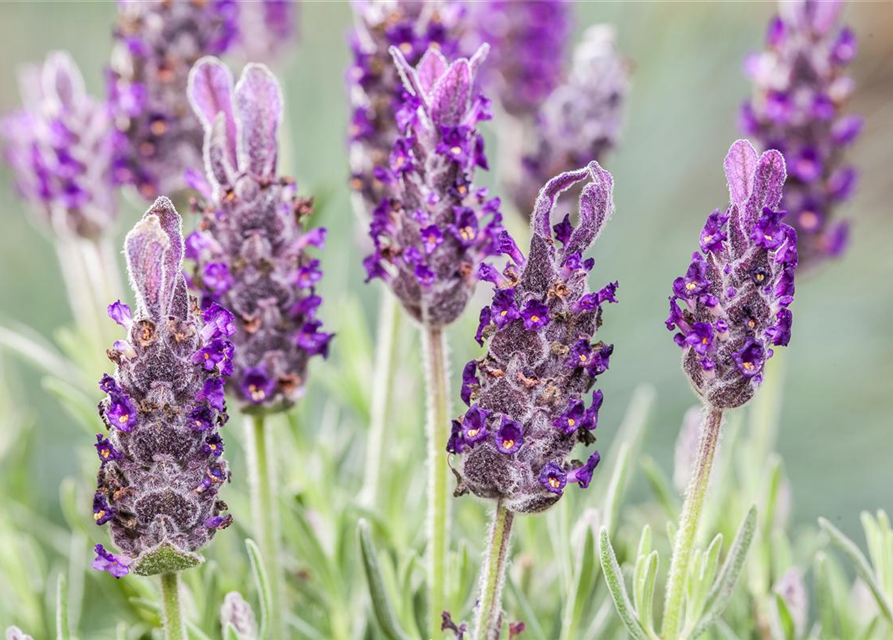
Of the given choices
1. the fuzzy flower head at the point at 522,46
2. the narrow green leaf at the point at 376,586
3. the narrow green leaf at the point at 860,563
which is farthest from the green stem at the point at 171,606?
the fuzzy flower head at the point at 522,46

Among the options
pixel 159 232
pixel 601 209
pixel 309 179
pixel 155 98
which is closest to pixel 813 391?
pixel 309 179

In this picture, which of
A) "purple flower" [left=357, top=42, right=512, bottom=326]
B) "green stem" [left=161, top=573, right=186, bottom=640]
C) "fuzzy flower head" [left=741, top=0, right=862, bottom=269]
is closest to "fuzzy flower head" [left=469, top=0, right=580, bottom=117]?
"fuzzy flower head" [left=741, top=0, right=862, bottom=269]

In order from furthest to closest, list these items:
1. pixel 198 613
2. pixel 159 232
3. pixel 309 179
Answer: pixel 309 179 < pixel 198 613 < pixel 159 232

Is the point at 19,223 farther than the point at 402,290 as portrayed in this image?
Yes

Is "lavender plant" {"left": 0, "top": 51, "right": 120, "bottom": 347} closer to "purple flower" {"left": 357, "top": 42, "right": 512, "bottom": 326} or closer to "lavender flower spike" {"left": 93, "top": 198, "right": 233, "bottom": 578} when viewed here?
"purple flower" {"left": 357, "top": 42, "right": 512, "bottom": 326}

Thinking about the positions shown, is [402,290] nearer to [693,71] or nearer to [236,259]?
[236,259]

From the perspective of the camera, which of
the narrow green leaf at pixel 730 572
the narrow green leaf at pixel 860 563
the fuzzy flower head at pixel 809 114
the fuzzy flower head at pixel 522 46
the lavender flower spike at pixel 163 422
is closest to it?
the lavender flower spike at pixel 163 422

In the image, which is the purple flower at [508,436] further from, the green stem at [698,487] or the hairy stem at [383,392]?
the hairy stem at [383,392]
